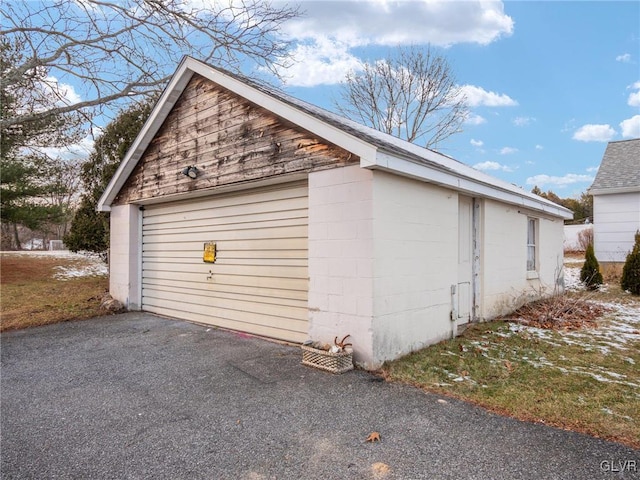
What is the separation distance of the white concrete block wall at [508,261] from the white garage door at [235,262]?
3.54 meters

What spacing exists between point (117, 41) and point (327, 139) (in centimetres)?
880

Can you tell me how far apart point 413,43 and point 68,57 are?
612 inches

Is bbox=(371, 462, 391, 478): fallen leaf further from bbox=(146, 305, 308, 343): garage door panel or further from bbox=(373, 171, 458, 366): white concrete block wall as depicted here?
bbox=(146, 305, 308, 343): garage door panel

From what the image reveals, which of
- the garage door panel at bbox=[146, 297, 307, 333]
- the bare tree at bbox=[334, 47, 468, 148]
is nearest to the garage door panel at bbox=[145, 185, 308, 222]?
the garage door panel at bbox=[146, 297, 307, 333]

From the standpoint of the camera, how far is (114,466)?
8.45 ft

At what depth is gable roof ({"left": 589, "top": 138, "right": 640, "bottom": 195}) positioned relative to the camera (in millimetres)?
13953

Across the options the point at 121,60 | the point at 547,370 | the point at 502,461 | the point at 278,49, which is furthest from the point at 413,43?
the point at 502,461

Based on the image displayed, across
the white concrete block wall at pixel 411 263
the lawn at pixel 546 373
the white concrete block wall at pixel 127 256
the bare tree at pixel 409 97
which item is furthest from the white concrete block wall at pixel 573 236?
the white concrete block wall at pixel 127 256

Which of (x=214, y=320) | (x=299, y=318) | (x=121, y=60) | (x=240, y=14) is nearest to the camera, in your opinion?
(x=299, y=318)

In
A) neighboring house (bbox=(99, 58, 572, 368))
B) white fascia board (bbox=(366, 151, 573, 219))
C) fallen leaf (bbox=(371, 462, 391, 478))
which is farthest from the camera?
neighboring house (bbox=(99, 58, 572, 368))

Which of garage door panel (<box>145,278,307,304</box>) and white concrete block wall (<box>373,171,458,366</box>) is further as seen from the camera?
garage door panel (<box>145,278,307,304</box>)

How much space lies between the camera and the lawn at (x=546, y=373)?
10.5 feet

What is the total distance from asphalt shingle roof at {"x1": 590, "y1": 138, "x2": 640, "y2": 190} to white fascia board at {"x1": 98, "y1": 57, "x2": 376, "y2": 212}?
1439cm

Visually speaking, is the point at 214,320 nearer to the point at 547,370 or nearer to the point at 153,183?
the point at 153,183
